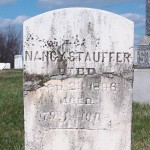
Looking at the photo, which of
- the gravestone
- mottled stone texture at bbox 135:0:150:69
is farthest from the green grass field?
the gravestone

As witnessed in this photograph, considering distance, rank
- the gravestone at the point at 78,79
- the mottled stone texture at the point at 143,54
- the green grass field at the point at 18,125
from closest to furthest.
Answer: the gravestone at the point at 78,79, the green grass field at the point at 18,125, the mottled stone texture at the point at 143,54

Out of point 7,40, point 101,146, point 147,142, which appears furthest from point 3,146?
point 7,40

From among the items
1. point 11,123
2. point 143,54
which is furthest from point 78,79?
point 143,54

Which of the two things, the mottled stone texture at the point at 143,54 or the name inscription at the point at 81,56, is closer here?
the name inscription at the point at 81,56

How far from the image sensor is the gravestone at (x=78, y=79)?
13.1 feet

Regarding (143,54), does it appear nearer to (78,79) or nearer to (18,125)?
(18,125)

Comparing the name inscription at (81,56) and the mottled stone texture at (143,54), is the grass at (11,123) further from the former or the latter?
the mottled stone texture at (143,54)

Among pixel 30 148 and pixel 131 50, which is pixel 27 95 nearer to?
pixel 30 148

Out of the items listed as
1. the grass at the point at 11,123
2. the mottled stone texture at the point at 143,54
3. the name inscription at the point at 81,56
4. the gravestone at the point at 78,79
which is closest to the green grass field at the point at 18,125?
the grass at the point at 11,123

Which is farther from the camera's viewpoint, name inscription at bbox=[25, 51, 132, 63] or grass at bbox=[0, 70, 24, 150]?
grass at bbox=[0, 70, 24, 150]

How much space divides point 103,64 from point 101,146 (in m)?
0.67

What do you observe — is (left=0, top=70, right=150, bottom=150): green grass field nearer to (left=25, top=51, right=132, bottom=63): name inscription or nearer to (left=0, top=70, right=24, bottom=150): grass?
(left=0, top=70, right=24, bottom=150): grass

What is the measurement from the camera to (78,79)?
13.4 ft

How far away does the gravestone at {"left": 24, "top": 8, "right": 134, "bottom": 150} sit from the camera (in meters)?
4.01
